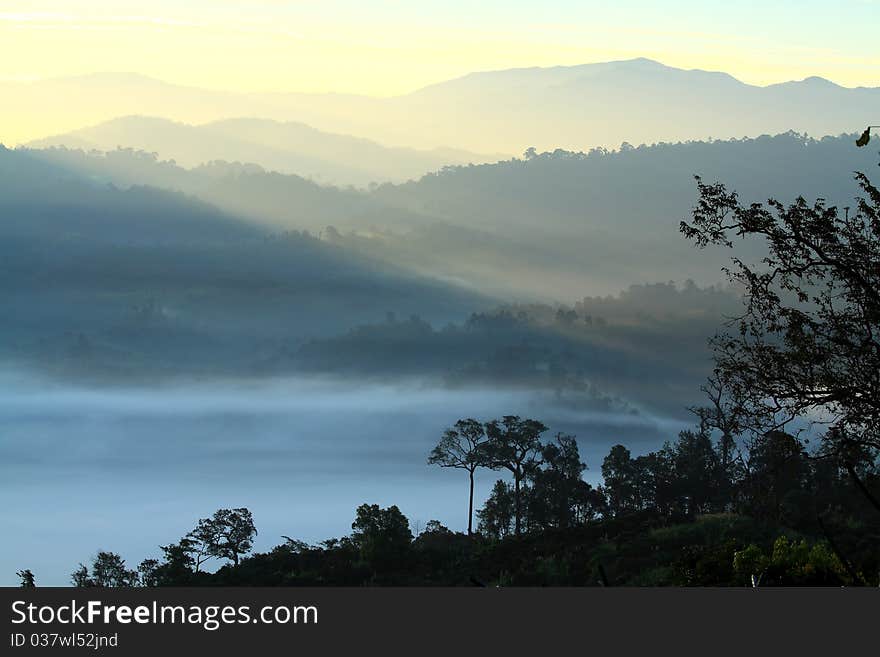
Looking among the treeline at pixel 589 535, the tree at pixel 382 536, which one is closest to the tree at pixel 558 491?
the treeline at pixel 589 535

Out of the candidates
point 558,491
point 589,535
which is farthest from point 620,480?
point 589,535

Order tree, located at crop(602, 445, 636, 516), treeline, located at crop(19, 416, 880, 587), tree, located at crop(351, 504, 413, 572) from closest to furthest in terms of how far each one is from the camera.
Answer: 1. treeline, located at crop(19, 416, 880, 587)
2. tree, located at crop(351, 504, 413, 572)
3. tree, located at crop(602, 445, 636, 516)

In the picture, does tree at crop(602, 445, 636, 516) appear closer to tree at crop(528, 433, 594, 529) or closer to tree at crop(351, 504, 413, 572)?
tree at crop(528, 433, 594, 529)

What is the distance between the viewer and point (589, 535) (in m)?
73.4

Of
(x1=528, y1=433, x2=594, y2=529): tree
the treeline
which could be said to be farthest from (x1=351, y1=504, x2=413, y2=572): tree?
(x1=528, y1=433, x2=594, y2=529): tree

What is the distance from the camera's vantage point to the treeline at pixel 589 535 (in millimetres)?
44500

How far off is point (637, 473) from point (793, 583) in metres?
56.7

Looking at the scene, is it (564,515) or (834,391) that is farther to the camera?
(564,515)

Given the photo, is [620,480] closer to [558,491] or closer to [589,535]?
[558,491]

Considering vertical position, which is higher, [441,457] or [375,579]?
[441,457]

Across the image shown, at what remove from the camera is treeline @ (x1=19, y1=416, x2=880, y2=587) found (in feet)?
146
